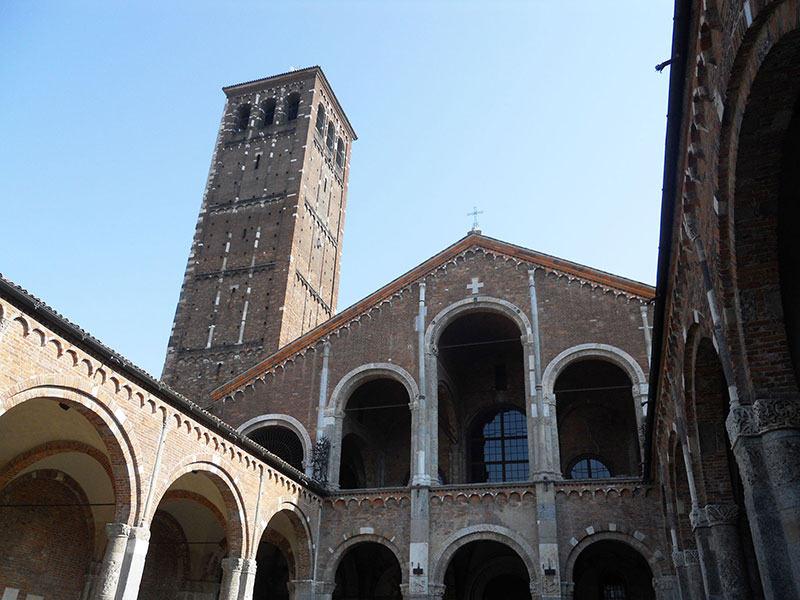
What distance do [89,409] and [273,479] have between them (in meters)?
6.41

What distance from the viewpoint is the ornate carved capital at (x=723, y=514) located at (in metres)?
8.63

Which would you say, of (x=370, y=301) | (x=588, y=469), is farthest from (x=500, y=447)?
(x=370, y=301)

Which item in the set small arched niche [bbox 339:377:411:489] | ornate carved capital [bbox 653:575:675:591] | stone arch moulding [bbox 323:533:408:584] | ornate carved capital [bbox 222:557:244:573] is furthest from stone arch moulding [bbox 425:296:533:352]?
ornate carved capital [bbox 222:557:244:573]

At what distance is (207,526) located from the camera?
1819cm

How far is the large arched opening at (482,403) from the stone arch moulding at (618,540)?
4438 millimetres

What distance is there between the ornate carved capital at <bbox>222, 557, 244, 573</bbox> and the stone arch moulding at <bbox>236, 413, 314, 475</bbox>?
5.33 meters

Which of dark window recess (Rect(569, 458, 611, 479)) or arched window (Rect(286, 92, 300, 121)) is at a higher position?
arched window (Rect(286, 92, 300, 121))

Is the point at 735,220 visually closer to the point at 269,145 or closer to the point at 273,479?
the point at 273,479

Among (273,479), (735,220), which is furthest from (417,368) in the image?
(735,220)

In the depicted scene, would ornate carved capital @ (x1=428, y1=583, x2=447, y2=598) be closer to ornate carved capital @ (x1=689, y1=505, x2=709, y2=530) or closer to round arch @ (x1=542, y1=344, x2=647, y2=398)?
round arch @ (x1=542, y1=344, x2=647, y2=398)

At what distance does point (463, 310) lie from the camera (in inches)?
802

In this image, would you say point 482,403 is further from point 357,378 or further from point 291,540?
point 291,540

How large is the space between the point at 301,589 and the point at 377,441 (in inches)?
242

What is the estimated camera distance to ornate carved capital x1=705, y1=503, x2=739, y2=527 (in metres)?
8.63
